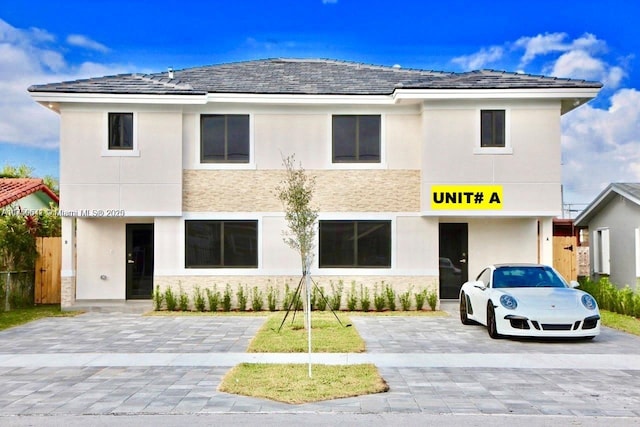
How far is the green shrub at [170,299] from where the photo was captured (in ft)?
62.2

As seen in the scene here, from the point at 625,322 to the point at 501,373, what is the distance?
8.08 metres

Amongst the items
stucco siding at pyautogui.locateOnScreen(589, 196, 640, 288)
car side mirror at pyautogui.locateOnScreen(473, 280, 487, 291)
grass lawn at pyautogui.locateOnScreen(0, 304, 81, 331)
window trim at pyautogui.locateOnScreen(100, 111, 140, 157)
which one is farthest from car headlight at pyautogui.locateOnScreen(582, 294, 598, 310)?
grass lawn at pyautogui.locateOnScreen(0, 304, 81, 331)

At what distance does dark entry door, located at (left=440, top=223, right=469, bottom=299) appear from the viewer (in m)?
20.3

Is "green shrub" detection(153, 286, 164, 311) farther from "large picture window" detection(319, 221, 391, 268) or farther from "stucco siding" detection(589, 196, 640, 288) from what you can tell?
"stucco siding" detection(589, 196, 640, 288)

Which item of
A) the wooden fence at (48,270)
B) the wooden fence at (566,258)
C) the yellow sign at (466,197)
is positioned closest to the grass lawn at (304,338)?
the yellow sign at (466,197)

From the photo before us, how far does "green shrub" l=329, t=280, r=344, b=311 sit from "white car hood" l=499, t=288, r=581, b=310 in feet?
20.4

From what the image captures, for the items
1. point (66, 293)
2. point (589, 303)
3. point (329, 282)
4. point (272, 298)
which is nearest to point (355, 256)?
point (329, 282)

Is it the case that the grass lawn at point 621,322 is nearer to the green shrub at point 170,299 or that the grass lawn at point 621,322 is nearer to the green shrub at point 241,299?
the green shrub at point 241,299

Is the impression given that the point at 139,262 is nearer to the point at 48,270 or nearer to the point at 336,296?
the point at 48,270

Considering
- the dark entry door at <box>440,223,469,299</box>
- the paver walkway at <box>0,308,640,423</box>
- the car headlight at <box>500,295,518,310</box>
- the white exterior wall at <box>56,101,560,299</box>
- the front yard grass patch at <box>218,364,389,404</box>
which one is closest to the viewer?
the paver walkway at <box>0,308,640,423</box>

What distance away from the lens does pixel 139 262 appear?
20.4m

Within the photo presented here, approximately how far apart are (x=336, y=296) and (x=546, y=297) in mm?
7097

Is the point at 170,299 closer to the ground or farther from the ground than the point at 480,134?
closer to the ground

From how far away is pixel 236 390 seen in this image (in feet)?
28.5
